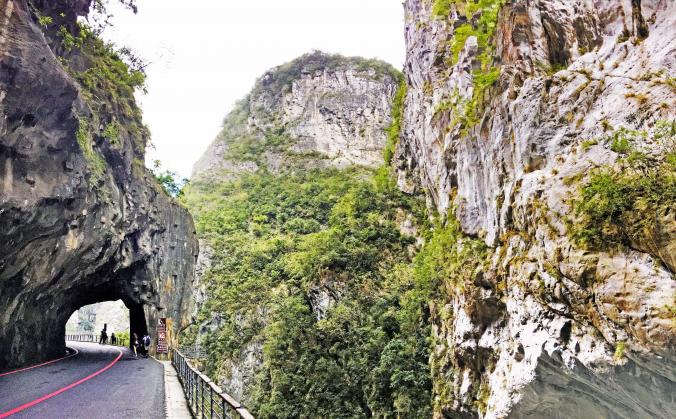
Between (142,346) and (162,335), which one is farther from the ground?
(162,335)

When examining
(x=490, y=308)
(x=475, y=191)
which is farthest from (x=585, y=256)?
(x=475, y=191)

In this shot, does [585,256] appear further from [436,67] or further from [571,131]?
[436,67]

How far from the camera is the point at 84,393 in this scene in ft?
33.3

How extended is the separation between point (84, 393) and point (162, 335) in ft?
46.0

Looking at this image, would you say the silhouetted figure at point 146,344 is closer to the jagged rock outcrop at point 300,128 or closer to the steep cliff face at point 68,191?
the steep cliff face at point 68,191

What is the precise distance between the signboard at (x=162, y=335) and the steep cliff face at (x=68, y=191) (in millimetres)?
425

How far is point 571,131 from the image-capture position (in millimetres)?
11922

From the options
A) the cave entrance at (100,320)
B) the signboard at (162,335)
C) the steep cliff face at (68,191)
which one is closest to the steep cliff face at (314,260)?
the signboard at (162,335)

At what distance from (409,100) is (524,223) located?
20.2 meters

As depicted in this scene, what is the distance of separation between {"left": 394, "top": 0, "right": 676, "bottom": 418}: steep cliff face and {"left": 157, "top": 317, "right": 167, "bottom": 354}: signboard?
13.3 metres

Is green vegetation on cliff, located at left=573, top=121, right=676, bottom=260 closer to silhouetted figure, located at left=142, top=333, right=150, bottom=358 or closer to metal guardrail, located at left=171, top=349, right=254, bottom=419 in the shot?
metal guardrail, located at left=171, top=349, right=254, bottom=419

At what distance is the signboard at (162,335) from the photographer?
2273cm

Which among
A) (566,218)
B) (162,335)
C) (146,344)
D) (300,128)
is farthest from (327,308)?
(300,128)

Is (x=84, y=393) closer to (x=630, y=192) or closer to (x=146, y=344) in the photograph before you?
(x=630, y=192)
